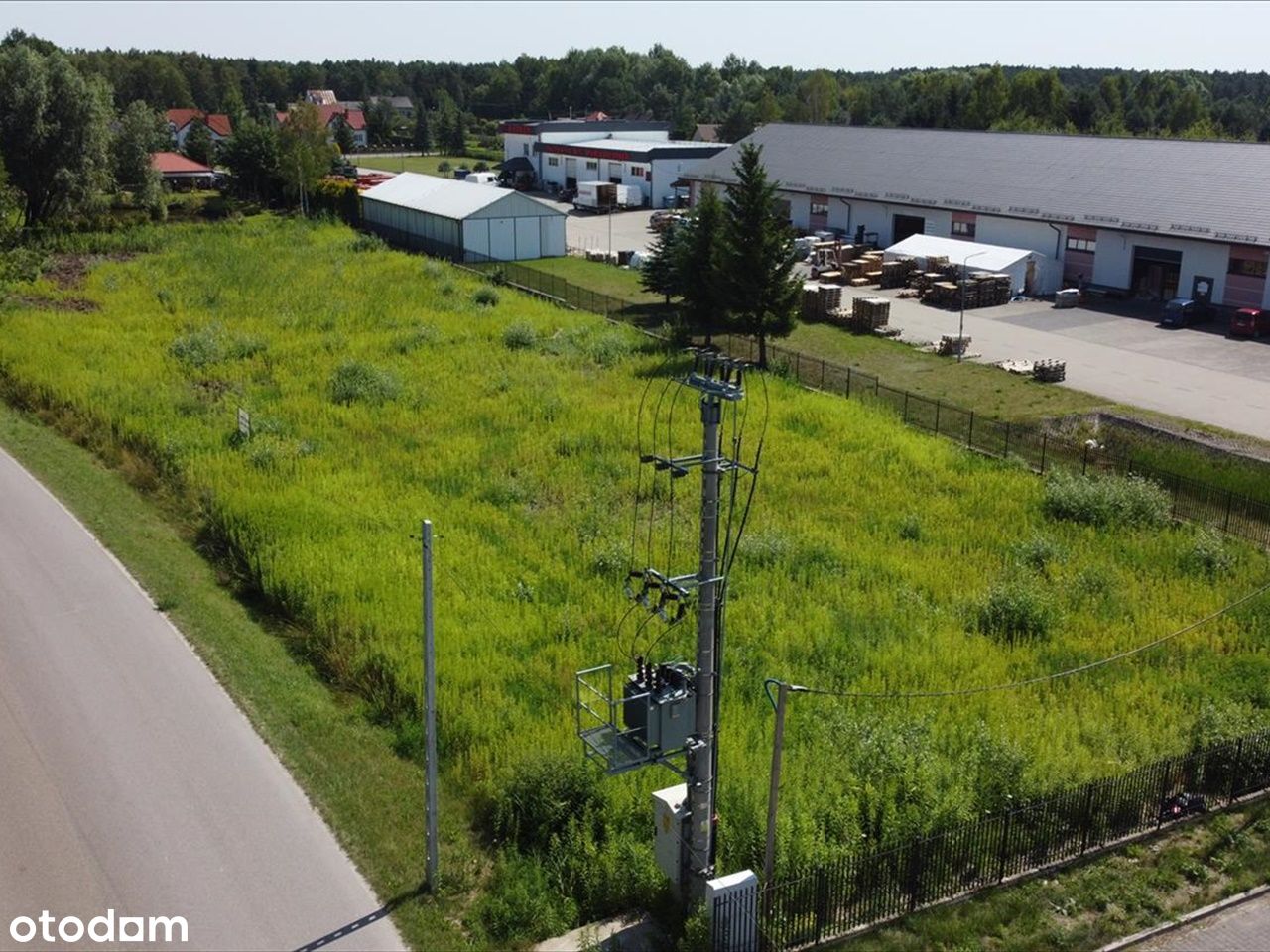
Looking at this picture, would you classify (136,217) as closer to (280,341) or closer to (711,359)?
(280,341)

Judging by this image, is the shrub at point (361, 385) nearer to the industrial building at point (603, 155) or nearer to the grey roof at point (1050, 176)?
the grey roof at point (1050, 176)

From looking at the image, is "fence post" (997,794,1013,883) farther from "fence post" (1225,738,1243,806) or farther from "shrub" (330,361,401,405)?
"shrub" (330,361,401,405)

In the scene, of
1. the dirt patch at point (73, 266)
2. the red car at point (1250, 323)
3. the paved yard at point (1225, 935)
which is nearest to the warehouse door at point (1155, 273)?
the red car at point (1250, 323)

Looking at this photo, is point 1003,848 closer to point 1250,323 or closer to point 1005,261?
point 1250,323

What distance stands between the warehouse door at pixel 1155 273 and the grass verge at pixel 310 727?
39689 mm

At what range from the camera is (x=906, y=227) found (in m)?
A: 59.2

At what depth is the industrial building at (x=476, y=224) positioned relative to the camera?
56.9 meters

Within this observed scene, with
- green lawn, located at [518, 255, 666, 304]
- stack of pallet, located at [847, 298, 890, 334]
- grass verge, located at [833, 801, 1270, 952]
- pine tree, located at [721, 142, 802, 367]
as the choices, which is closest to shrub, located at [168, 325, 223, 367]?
pine tree, located at [721, 142, 802, 367]

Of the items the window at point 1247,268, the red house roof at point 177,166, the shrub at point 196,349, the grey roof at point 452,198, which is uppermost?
the red house roof at point 177,166

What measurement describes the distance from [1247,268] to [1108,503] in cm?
2508

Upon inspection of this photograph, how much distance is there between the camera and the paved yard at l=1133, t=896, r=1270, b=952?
12.7m

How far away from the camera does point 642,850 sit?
13.5m

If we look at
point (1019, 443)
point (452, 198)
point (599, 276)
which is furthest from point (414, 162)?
point (1019, 443)

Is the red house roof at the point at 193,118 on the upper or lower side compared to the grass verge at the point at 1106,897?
upper
